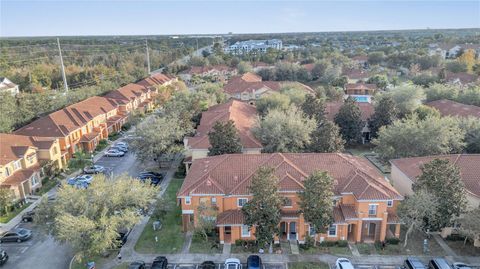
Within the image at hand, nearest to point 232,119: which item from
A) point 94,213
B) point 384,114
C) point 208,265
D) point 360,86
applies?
point 384,114

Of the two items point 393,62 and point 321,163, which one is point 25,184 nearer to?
point 321,163

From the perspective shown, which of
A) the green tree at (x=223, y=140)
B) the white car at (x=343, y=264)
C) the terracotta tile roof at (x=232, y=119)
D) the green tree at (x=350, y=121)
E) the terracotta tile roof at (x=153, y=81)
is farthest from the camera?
the terracotta tile roof at (x=153, y=81)

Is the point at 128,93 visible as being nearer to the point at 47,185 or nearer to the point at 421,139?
the point at 47,185

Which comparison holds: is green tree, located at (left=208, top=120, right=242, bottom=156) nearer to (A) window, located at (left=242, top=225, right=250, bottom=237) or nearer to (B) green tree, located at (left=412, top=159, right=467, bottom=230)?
(A) window, located at (left=242, top=225, right=250, bottom=237)

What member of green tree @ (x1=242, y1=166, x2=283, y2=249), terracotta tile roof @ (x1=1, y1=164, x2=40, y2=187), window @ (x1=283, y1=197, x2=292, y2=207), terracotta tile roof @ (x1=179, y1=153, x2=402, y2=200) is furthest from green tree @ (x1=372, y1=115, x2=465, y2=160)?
→ terracotta tile roof @ (x1=1, y1=164, x2=40, y2=187)

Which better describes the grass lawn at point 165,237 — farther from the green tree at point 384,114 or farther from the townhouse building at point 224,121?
the green tree at point 384,114

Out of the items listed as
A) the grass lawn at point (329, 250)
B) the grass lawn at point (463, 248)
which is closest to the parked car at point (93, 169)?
the grass lawn at point (329, 250)
